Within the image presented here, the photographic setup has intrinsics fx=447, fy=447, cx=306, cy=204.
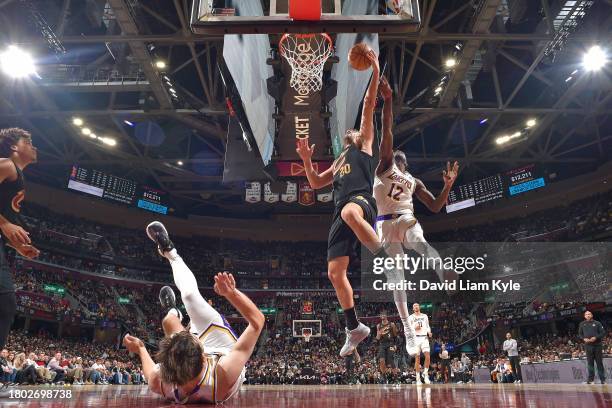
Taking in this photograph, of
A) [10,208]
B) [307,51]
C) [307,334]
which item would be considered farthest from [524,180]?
[10,208]

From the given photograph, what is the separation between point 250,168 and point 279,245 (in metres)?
20.2

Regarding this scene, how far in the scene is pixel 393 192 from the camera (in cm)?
496

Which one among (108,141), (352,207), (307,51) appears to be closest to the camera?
(352,207)

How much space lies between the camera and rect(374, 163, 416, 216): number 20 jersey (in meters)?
4.95

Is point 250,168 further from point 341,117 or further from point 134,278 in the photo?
point 134,278

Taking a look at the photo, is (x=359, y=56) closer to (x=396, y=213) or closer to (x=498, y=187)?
(x=396, y=213)

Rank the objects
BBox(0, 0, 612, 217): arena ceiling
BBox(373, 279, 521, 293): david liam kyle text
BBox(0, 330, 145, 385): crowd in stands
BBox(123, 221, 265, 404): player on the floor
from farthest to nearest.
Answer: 1. BBox(373, 279, 521, 293): david liam kyle text
2. BBox(0, 0, 612, 217): arena ceiling
3. BBox(0, 330, 145, 385): crowd in stands
4. BBox(123, 221, 265, 404): player on the floor

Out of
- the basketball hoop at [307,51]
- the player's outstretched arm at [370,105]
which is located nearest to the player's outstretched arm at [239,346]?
the player's outstretched arm at [370,105]

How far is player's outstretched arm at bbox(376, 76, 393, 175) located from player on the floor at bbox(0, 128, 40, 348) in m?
3.11

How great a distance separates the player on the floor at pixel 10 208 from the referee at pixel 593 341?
10243 millimetres

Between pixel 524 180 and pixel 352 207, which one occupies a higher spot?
pixel 524 180

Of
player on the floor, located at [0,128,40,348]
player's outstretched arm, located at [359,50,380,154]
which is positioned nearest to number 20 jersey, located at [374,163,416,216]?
player's outstretched arm, located at [359,50,380,154]

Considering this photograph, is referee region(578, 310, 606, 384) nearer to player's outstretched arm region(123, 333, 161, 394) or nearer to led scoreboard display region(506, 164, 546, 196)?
player's outstretched arm region(123, 333, 161, 394)

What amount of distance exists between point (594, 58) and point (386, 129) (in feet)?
44.0
